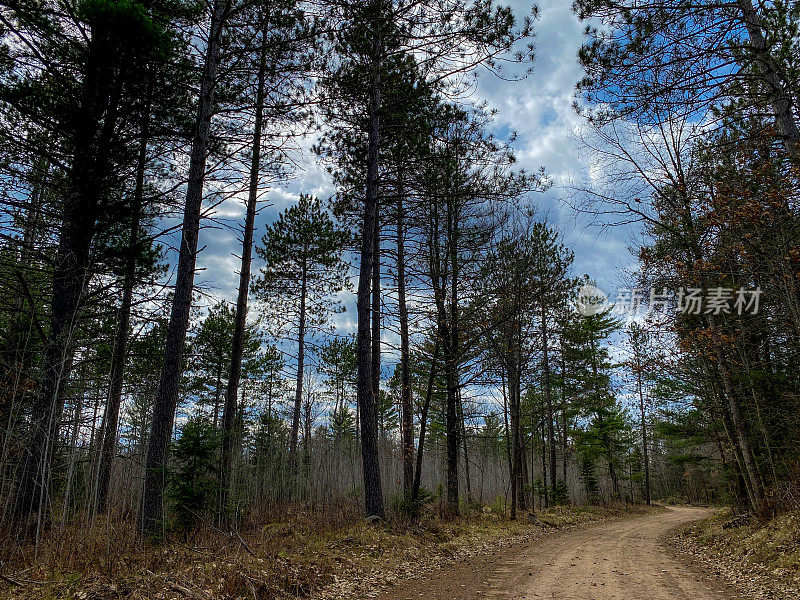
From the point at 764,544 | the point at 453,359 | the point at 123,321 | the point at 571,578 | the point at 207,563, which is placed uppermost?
the point at 123,321

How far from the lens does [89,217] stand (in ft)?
24.3

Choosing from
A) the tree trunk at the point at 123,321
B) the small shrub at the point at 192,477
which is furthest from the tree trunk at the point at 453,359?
the tree trunk at the point at 123,321

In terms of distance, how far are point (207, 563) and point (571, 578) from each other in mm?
5074

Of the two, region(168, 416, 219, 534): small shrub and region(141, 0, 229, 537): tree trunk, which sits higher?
region(141, 0, 229, 537): tree trunk

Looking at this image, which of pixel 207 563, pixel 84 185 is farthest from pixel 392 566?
pixel 84 185

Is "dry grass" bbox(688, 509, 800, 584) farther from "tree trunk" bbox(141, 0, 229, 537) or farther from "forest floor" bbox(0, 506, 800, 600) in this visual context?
"tree trunk" bbox(141, 0, 229, 537)

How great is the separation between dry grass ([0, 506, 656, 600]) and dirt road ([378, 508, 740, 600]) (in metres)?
0.71

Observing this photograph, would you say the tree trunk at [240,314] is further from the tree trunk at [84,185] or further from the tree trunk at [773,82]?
the tree trunk at [773,82]

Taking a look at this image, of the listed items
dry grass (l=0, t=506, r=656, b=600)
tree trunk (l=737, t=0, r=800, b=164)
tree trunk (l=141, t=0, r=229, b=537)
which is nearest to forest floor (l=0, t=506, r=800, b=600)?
dry grass (l=0, t=506, r=656, b=600)

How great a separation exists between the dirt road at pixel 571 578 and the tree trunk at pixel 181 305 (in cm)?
383

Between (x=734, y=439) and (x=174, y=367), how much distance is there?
14.3m

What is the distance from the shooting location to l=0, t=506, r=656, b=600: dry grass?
4285mm

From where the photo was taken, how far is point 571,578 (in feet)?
20.8

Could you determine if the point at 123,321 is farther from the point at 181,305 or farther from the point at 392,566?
the point at 392,566
